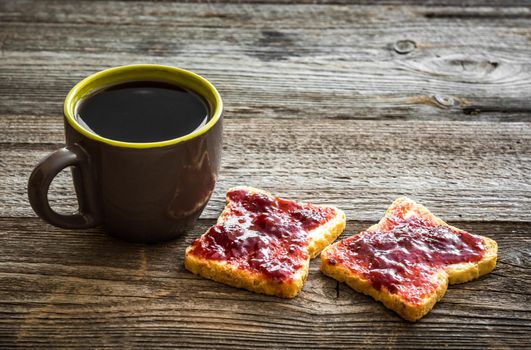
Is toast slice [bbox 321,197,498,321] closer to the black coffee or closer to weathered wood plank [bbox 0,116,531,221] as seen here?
weathered wood plank [bbox 0,116,531,221]

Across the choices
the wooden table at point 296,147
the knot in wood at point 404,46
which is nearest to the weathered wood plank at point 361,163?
the wooden table at point 296,147

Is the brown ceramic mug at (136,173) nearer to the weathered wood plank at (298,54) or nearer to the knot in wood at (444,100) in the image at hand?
the weathered wood plank at (298,54)

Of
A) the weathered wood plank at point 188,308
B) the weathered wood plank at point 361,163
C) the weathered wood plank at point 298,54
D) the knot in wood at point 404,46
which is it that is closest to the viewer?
the weathered wood plank at point 188,308

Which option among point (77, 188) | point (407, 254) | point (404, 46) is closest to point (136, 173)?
point (77, 188)

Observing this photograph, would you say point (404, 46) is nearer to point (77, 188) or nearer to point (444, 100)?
point (444, 100)

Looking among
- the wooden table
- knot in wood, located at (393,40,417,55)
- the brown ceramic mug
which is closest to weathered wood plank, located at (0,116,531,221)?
the wooden table

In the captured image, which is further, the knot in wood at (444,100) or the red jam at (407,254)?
the knot in wood at (444,100)

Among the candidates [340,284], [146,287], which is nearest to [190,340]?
[146,287]
